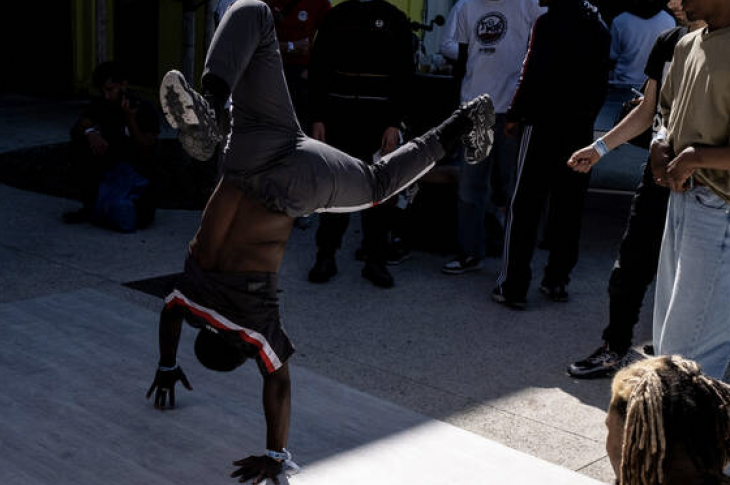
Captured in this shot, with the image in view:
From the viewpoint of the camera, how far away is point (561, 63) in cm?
559

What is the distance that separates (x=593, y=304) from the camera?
605 cm

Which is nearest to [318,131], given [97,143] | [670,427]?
[97,143]

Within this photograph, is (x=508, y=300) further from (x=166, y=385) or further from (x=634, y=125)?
(x=166, y=385)

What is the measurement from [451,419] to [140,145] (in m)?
3.76

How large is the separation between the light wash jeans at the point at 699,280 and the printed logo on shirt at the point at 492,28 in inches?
111

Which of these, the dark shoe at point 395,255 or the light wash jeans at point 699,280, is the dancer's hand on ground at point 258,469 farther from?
the dark shoe at point 395,255

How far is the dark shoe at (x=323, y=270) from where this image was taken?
6152 millimetres

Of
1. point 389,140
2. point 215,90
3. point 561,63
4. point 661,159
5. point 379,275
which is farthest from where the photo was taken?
point 379,275

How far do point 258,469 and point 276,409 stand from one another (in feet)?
0.69

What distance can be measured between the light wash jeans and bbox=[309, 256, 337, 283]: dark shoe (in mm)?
2900

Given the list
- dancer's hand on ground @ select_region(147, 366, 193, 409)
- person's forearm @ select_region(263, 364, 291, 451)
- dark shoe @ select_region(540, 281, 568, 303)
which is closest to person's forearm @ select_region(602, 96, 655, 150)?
person's forearm @ select_region(263, 364, 291, 451)

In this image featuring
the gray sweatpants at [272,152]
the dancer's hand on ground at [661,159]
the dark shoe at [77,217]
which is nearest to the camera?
the gray sweatpants at [272,152]

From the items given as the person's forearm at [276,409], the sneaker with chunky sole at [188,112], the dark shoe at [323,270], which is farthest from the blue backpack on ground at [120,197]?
the sneaker with chunky sole at [188,112]

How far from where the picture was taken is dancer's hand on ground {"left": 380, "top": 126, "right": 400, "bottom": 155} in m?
5.95
